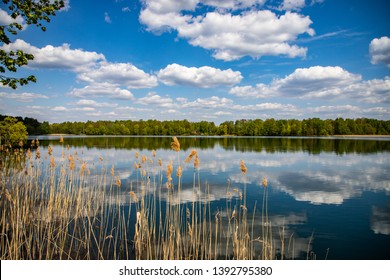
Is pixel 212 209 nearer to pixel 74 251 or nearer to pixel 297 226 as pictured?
pixel 297 226

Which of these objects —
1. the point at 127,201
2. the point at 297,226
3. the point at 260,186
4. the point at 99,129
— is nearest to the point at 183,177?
the point at 260,186

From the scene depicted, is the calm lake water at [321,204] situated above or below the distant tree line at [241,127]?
below

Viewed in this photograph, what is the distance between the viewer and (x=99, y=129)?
156000mm

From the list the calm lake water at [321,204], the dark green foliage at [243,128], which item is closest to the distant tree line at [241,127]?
the dark green foliage at [243,128]

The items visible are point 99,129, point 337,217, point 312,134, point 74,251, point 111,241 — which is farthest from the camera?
point 99,129

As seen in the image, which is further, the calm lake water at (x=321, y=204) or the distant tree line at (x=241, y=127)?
the distant tree line at (x=241, y=127)

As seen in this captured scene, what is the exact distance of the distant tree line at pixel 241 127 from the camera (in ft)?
431

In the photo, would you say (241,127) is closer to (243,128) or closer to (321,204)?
(243,128)

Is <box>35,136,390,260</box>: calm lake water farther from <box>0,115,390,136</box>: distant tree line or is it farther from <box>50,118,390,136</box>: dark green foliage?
<box>50,118,390,136</box>: dark green foliage

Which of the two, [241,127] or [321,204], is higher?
[241,127]

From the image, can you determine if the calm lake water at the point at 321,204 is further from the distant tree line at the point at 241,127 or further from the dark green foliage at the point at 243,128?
the dark green foliage at the point at 243,128

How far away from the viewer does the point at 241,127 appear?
14825 cm

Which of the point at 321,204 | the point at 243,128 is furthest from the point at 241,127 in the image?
the point at 321,204
